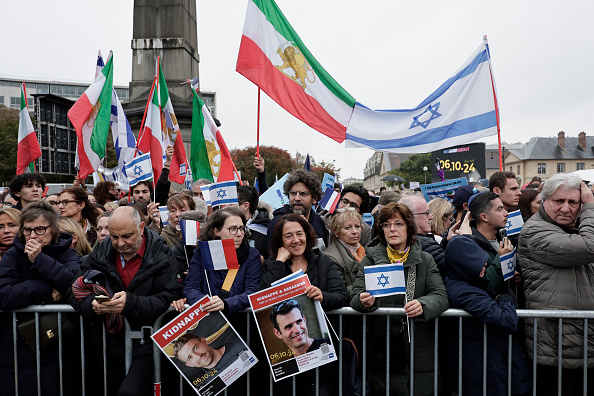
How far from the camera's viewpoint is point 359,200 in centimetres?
490

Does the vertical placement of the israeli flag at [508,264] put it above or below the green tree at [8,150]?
below

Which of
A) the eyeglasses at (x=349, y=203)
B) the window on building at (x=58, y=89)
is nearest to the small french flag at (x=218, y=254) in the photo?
the eyeglasses at (x=349, y=203)

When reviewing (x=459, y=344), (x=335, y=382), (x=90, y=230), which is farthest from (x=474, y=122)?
(x=90, y=230)

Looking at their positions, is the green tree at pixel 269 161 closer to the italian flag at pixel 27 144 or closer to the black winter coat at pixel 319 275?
the italian flag at pixel 27 144

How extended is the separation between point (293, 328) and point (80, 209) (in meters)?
3.34

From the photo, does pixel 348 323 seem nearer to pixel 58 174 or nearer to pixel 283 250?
pixel 283 250

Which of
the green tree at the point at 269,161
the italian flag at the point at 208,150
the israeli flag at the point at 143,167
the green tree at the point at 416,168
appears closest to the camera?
the israeli flag at the point at 143,167

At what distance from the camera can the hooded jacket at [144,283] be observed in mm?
2959

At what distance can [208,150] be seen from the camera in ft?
22.3

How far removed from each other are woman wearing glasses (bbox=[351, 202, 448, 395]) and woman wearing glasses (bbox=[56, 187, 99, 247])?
3376 mm

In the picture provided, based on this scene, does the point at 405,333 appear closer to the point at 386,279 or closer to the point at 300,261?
the point at 386,279

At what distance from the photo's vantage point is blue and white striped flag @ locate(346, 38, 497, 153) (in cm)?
531

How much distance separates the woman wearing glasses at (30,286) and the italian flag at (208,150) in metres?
3.36

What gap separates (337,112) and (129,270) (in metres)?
3.35
